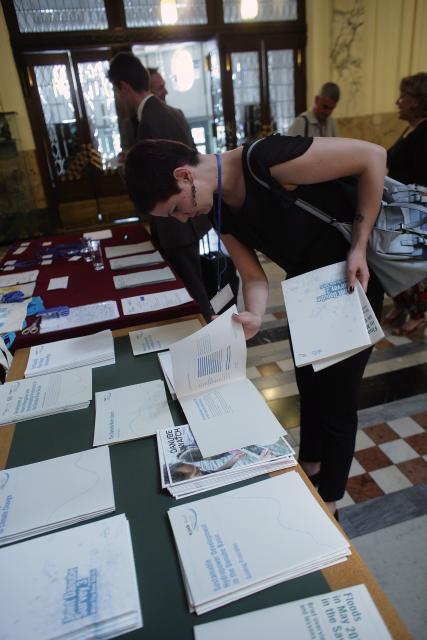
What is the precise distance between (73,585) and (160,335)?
0.83 m

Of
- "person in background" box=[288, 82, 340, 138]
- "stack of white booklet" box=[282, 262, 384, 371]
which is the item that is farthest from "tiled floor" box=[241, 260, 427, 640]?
"person in background" box=[288, 82, 340, 138]

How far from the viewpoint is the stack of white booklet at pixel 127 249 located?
2310 mm

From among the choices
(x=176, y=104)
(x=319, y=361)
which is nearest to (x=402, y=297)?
(x=319, y=361)

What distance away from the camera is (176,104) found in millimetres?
8086

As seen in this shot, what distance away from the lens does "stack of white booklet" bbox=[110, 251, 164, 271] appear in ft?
6.68

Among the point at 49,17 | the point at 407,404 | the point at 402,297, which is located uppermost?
the point at 49,17

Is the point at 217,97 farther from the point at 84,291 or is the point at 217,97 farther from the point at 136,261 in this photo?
the point at 84,291

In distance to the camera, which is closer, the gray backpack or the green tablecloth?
the green tablecloth

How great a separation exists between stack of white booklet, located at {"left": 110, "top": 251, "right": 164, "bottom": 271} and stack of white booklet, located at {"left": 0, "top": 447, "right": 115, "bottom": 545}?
1.27 metres

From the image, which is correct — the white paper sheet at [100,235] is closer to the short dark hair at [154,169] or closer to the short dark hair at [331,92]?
the short dark hair at [154,169]

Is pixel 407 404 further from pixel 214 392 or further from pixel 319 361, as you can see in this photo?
pixel 214 392

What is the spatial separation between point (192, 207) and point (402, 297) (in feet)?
6.59

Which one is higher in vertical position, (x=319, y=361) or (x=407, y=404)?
(x=319, y=361)

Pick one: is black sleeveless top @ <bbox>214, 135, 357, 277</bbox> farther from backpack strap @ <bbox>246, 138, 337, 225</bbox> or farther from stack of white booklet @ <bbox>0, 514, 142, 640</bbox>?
stack of white booklet @ <bbox>0, 514, 142, 640</bbox>
